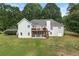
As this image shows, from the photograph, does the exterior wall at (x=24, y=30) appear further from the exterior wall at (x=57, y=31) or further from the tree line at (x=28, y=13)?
the exterior wall at (x=57, y=31)

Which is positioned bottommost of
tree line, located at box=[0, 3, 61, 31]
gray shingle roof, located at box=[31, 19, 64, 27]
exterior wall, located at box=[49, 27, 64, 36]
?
exterior wall, located at box=[49, 27, 64, 36]

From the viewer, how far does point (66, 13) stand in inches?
102

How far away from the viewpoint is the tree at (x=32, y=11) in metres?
2.58

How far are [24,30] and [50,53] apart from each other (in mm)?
323

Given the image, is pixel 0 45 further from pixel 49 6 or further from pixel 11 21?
pixel 49 6

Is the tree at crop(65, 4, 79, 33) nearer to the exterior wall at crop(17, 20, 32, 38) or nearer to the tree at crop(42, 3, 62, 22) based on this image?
the tree at crop(42, 3, 62, 22)

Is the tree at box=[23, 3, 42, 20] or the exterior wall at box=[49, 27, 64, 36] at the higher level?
the tree at box=[23, 3, 42, 20]

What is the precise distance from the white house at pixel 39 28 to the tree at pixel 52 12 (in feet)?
0.13

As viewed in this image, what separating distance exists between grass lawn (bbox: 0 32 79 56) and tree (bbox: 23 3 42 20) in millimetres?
221

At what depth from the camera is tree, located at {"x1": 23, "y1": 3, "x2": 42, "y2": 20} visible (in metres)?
2.58

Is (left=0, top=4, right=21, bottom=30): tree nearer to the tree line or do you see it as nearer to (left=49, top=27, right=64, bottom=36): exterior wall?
the tree line

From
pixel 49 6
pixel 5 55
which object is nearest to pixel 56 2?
pixel 49 6

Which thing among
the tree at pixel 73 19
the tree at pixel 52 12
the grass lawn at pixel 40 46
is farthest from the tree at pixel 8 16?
the tree at pixel 73 19

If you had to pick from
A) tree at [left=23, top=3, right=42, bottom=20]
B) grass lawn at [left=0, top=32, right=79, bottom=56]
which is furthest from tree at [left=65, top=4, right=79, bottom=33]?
tree at [left=23, top=3, right=42, bottom=20]
